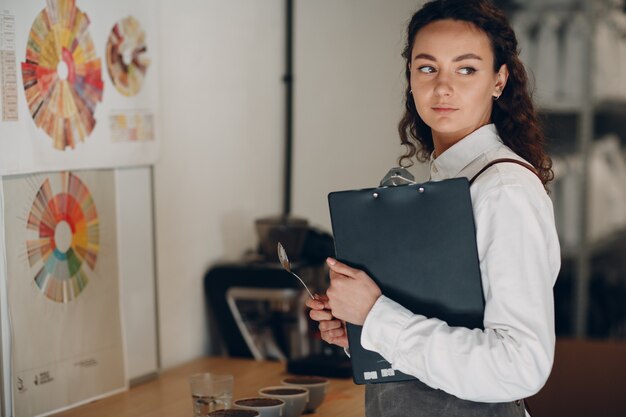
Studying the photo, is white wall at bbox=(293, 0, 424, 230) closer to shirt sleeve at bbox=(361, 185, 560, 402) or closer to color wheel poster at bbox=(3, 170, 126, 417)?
color wheel poster at bbox=(3, 170, 126, 417)

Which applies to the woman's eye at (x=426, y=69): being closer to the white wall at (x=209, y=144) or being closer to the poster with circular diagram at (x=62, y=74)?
the poster with circular diagram at (x=62, y=74)

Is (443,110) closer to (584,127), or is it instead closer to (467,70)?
(467,70)

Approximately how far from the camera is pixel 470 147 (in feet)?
4.60

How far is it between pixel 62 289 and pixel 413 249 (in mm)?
981

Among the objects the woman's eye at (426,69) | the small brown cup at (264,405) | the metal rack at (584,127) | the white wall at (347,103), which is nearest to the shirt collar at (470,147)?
the woman's eye at (426,69)

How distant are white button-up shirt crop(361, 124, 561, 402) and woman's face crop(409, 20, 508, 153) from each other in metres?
0.13

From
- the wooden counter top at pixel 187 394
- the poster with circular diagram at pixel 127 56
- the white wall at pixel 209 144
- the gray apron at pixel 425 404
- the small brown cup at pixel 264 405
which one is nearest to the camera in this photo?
the gray apron at pixel 425 404

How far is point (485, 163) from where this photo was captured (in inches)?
52.6

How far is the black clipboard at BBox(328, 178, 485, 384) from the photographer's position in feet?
4.13

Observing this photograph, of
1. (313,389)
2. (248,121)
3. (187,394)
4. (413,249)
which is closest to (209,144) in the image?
(248,121)

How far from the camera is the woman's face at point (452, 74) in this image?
4.42 ft

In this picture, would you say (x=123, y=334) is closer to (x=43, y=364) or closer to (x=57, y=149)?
(x=43, y=364)

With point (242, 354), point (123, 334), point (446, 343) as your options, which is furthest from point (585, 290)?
point (446, 343)

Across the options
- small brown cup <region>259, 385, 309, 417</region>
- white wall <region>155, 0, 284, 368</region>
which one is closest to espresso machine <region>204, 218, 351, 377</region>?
white wall <region>155, 0, 284, 368</region>
